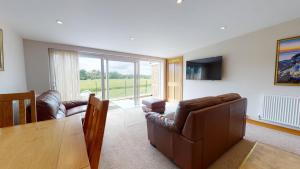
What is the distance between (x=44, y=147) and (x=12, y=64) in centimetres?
265

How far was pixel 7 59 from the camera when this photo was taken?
7.11 ft

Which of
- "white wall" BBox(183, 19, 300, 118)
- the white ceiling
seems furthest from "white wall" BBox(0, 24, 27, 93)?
"white wall" BBox(183, 19, 300, 118)

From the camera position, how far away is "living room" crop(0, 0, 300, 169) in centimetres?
135

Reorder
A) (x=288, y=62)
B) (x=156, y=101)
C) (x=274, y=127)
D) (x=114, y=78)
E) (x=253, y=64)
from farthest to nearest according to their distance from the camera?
(x=114, y=78)
(x=156, y=101)
(x=253, y=64)
(x=274, y=127)
(x=288, y=62)

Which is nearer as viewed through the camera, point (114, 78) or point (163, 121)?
point (163, 121)

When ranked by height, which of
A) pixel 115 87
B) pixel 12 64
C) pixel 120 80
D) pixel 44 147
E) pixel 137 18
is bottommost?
pixel 44 147

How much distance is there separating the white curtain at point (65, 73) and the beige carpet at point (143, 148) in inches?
60.1

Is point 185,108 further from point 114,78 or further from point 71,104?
point 114,78

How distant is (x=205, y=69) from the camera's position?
3998 mm

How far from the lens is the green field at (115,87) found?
154 inches

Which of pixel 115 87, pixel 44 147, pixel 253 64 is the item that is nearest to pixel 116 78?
pixel 115 87

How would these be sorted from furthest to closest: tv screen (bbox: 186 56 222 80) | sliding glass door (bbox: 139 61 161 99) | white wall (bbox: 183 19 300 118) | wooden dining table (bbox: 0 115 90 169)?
1. sliding glass door (bbox: 139 61 161 99)
2. tv screen (bbox: 186 56 222 80)
3. white wall (bbox: 183 19 300 118)
4. wooden dining table (bbox: 0 115 90 169)

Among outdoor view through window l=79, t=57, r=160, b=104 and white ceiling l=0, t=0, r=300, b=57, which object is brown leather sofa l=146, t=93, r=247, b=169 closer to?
white ceiling l=0, t=0, r=300, b=57

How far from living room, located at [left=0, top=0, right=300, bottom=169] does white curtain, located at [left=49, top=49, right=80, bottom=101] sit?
1.0 inches
